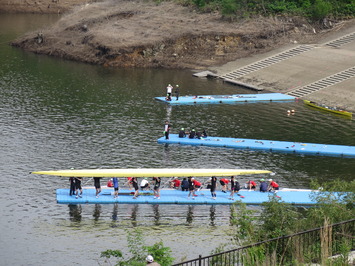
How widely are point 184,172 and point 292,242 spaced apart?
20.2 m

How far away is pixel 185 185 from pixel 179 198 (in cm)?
144

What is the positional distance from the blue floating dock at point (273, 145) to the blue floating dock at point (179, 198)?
37.4ft

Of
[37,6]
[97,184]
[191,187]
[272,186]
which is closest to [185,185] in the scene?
[191,187]

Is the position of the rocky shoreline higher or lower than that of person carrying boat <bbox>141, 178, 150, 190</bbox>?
higher

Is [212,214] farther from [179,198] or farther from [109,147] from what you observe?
[109,147]

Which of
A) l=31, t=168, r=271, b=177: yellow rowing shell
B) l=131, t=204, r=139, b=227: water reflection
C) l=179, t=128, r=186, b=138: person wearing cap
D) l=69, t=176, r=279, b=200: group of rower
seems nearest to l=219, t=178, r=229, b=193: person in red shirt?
l=69, t=176, r=279, b=200: group of rower

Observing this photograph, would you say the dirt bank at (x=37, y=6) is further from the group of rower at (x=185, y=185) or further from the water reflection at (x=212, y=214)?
A: the water reflection at (x=212, y=214)

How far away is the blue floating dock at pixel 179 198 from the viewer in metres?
47.7

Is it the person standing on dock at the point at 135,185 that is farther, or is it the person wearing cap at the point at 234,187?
the person wearing cap at the point at 234,187

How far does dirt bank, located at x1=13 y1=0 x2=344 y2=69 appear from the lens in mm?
97500

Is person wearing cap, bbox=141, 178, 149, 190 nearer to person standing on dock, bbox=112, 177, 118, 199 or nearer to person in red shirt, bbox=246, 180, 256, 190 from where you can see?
person standing on dock, bbox=112, 177, 118, 199

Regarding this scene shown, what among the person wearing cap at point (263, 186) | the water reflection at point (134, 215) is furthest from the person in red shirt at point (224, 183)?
the water reflection at point (134, 215)

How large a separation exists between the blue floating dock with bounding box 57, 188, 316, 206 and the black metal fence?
15.8 meters

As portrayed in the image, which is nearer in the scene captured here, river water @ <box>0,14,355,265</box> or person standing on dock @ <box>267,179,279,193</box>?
river water @ <box>0,14,355,265</box>
